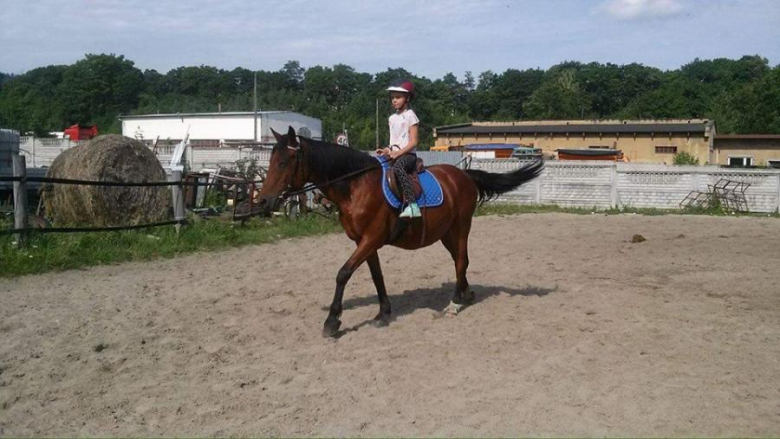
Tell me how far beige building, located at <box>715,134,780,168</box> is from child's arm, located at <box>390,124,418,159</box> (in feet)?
128

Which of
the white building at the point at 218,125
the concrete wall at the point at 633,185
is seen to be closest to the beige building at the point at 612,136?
the white building at the point at 218,125

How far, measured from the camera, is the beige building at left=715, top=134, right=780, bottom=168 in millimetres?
41438

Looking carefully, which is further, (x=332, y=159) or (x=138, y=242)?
(x=138, y=242)

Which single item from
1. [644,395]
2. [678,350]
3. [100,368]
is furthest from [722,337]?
[100,368]

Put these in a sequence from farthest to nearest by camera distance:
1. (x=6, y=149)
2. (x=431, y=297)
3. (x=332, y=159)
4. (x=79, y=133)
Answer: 1. (x=79, y=133)
2. (x=6, y=149)
3. (x=431, y=297)
4. (x=332, y=159)

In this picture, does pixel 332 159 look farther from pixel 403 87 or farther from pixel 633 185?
pixel 633 185

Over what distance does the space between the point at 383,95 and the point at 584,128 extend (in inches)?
1316

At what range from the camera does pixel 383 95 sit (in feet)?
260

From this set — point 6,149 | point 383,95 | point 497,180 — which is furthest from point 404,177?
point 383,95

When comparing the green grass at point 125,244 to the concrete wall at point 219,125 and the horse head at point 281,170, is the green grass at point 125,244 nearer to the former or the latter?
the horse head at point 281,170

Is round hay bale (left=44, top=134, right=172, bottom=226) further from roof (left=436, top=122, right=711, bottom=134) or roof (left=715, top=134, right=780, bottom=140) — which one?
roof (left=436, top=122, right=711, bottom=134)

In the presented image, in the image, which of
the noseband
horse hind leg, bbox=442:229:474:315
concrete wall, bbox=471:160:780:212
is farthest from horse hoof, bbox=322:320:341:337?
concrete wall, bbox=471:160:780:212

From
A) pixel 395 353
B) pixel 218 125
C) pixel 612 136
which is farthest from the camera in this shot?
pixel 612 136

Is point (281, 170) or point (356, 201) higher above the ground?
point (281, 170)
